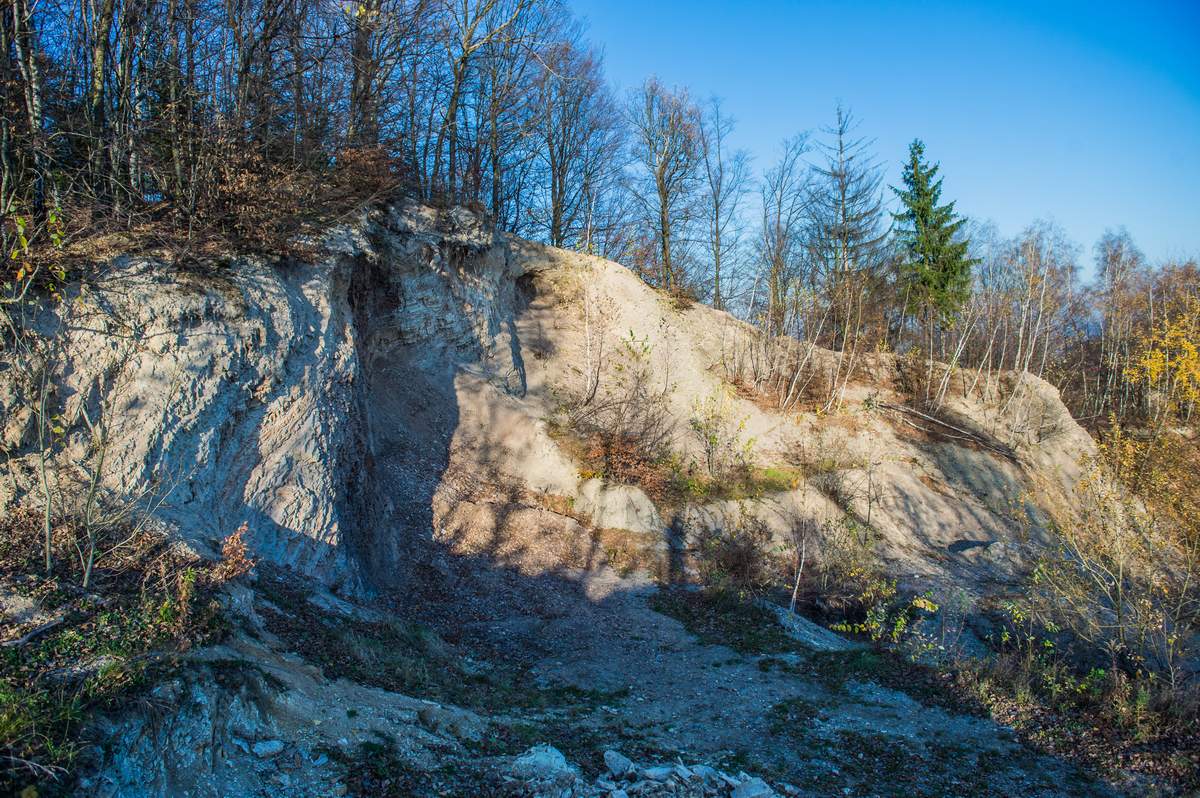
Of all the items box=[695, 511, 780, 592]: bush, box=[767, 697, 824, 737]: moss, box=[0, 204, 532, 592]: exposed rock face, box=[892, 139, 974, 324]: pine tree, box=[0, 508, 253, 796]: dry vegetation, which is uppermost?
box=[892, 139, 974, 324]: pine tree

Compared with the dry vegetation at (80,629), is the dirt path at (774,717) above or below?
below

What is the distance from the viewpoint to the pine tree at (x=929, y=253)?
27.9 meters

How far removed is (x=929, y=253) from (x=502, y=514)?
2255 centimetres

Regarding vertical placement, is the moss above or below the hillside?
below

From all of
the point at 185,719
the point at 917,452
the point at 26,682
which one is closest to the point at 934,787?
the point at 185,719

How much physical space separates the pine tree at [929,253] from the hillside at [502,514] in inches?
175

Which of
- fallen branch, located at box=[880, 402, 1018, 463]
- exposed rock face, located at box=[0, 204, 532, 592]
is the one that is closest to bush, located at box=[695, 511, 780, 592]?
exposed rock face, located at box=[0, 204, 532, 592]

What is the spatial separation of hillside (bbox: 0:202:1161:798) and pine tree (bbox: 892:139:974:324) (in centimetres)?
445

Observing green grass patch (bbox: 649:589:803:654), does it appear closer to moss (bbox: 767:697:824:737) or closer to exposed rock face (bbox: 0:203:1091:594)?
moss (bbox: 767:697:824:737)

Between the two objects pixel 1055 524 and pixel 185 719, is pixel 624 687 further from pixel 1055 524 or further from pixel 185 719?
pixel 1055 524

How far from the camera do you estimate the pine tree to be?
27.9m

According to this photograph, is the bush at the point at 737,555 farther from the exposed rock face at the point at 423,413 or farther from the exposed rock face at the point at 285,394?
the exposed rock face at the point at 285,394

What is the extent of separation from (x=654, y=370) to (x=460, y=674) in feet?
47.7

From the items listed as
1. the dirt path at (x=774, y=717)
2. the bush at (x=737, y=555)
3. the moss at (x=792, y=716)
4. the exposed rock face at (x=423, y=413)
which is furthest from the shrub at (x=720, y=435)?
the moss at (x=792, y=716)
